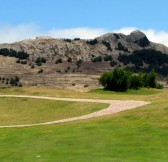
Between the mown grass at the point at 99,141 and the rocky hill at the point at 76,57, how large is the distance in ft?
217

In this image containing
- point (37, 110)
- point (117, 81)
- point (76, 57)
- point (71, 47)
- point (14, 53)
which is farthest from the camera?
point (71, 47)

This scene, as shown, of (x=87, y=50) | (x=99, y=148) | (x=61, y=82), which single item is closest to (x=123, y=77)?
(x=61, y=82)

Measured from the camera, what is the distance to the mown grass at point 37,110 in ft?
124

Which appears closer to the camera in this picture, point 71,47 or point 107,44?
A: point 71,47

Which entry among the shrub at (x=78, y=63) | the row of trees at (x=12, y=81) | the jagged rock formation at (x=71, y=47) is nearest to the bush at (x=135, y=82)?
the row of trees at (x=12, y=81)

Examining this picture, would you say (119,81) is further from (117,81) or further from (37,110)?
(37,110)

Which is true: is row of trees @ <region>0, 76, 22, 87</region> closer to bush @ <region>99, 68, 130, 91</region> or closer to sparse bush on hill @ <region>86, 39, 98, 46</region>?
bush @ <region>99, 68, 130, 91</region>

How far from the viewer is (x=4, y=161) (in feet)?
58.1

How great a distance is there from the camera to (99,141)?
2156 centimetres

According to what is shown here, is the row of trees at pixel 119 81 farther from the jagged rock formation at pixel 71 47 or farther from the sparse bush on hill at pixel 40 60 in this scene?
the jagged rock formation at pixel 71 47

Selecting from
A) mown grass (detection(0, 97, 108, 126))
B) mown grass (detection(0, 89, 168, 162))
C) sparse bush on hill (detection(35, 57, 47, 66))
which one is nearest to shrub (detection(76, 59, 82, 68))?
sparse bush on hill (detection(35, 57, 47, 66))

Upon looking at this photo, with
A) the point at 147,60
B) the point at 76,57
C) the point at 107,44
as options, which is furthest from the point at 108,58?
the point at 107,44

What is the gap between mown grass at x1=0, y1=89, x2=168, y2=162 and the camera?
1772 cm

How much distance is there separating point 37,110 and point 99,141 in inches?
888
